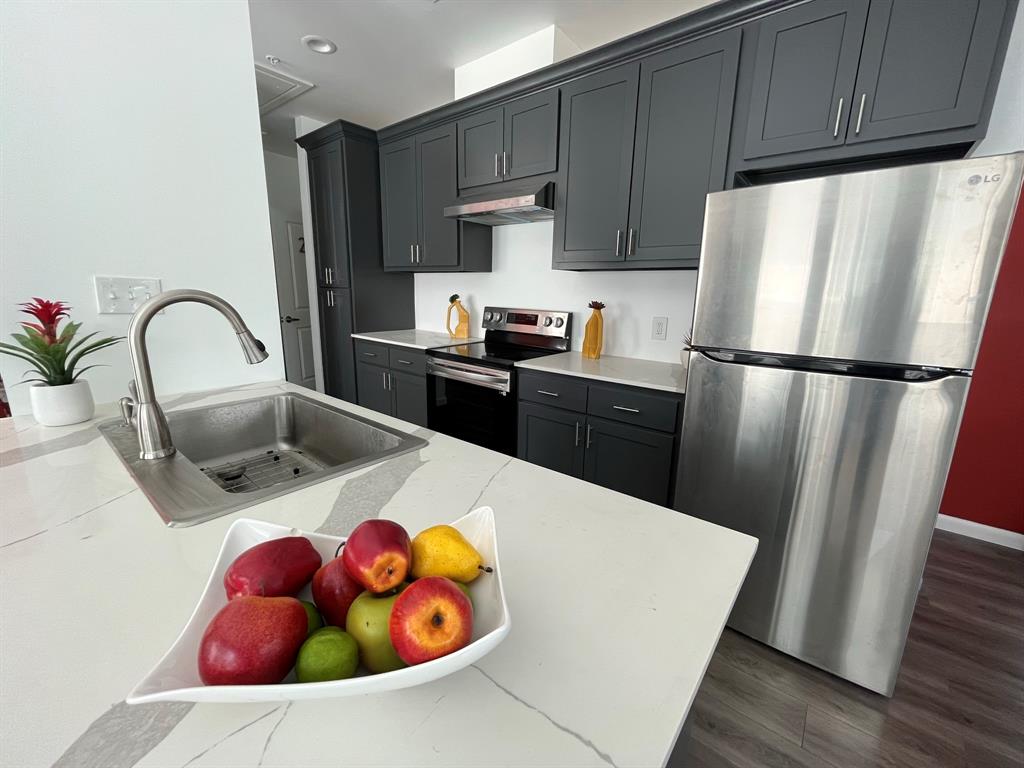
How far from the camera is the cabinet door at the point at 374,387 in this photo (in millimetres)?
3189

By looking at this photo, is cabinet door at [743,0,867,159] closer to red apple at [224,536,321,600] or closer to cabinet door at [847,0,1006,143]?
cabinet door at [847,0,1006,143]

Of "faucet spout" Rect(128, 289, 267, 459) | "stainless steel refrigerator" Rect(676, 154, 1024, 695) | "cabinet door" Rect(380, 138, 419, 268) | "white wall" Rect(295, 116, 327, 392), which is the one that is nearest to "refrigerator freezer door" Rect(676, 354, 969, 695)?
"stainless steel refrigerator" Rect(676, 154, 1024, 695)

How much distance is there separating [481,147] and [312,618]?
272 centimetres

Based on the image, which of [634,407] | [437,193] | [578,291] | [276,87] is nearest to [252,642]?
[634,407]

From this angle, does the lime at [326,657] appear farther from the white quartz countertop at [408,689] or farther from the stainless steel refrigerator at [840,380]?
the stainless steel refrigerator at [840,380]

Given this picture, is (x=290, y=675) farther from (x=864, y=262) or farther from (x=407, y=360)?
(x=407, y=360)

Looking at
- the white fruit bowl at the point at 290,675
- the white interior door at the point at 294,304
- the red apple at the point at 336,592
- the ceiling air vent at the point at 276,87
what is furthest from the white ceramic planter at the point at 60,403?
the white interior door at the point at 294,304

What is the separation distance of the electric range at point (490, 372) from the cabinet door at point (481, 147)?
839mm

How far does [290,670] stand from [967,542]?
10.4ft

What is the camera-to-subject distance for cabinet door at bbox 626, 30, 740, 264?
Result: 5.76 feet

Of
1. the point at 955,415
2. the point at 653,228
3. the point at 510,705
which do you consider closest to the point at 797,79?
the point at 653,228

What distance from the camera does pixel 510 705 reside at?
1.30 feet

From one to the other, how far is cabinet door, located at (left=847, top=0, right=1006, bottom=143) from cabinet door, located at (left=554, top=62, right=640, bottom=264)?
86 centimetres

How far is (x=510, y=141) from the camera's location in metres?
2.44
